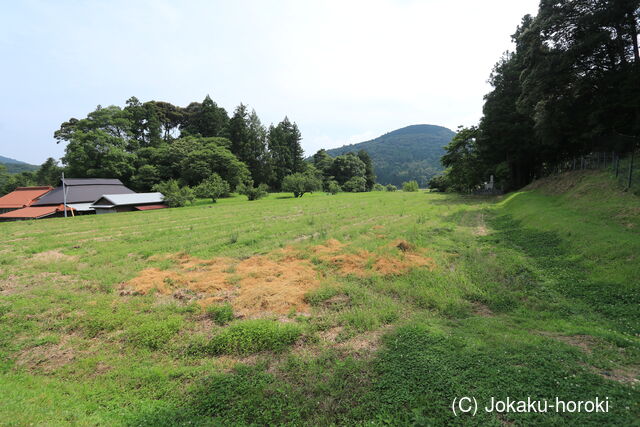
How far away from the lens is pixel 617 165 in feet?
47.8

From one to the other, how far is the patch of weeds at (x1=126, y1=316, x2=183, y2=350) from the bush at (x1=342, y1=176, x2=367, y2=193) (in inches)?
2714

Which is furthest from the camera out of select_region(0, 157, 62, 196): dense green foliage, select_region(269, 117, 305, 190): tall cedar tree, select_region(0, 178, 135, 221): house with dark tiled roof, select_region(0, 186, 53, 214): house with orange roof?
select_region(269, 117, 305, 190): tall cedar tree

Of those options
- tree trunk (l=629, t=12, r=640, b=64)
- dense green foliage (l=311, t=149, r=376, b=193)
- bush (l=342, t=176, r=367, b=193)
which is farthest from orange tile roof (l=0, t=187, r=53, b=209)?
tree trunk (l=629, t=12, r=640, b=64)

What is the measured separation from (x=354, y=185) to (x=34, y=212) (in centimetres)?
6122

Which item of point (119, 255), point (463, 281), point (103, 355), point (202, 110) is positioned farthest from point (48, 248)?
point (202, 110)

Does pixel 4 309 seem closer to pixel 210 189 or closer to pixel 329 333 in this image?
pixel 329 333

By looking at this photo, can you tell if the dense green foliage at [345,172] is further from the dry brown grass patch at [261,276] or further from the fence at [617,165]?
the dry brown grass patch at [261,276]

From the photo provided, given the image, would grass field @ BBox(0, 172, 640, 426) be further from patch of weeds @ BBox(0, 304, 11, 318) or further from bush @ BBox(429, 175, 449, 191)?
bush @ BBox(429, 175, 449, 191)

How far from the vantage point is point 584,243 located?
8.52 m

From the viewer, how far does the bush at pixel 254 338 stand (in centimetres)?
454

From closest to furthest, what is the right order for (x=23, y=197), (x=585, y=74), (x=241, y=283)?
1. (x=241, y=283)
2. (x=585, y=74)
3. (x=23, y=197)

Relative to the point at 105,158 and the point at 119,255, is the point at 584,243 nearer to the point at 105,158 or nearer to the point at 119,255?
the point at 119,255

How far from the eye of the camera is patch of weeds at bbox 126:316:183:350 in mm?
4785

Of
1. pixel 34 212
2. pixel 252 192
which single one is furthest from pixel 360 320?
pixel 34 212
